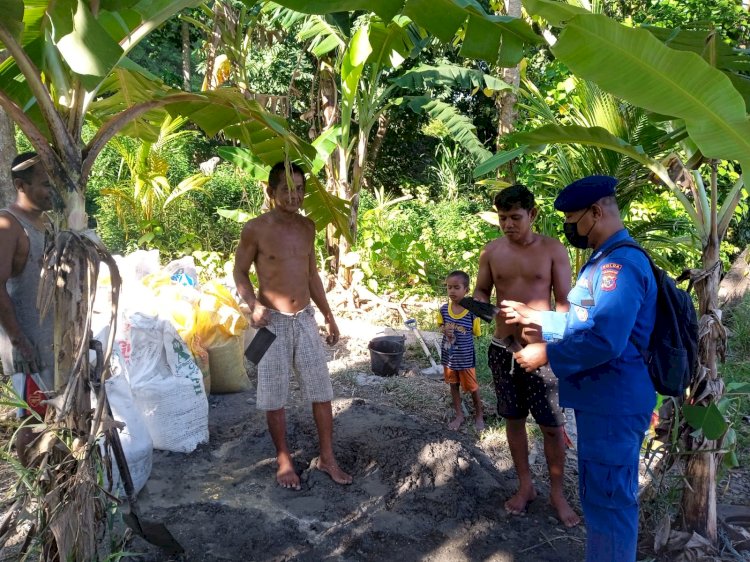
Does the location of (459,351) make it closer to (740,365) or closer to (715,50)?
(715,50)

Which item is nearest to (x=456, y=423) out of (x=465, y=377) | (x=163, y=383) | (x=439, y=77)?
(x=465, y=377)

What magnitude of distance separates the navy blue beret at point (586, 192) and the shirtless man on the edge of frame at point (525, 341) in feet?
2.27

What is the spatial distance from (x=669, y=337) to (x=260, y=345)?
7.03 feet

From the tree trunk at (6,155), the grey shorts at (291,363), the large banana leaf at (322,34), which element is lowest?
the grey shorts at (291,363)

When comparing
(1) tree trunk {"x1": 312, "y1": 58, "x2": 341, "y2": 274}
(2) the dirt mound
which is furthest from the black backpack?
(1) tree trunk {"x1": 312, "y1": 58, "x2": 341, "y2": 274}

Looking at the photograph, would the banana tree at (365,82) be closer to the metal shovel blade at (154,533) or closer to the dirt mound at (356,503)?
the dirt mound at (356,503)

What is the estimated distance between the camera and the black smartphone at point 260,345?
133 inches

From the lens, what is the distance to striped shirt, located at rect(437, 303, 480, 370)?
444 cm

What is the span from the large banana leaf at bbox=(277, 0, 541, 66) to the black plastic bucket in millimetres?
3129

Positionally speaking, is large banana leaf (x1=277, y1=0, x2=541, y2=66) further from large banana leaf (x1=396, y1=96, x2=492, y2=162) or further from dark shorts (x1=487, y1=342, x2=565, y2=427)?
large banana leaf (x1=396, y1=96, x2=492, y2=162)

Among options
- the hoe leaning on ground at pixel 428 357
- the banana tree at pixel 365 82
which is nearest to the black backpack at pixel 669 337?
the hoe leaning on ground at pixel 428 357

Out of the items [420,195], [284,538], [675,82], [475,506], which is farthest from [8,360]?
[420,195]

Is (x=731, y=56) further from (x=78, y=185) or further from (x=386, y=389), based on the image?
(x=386, y=389)

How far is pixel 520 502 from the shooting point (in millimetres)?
3268
